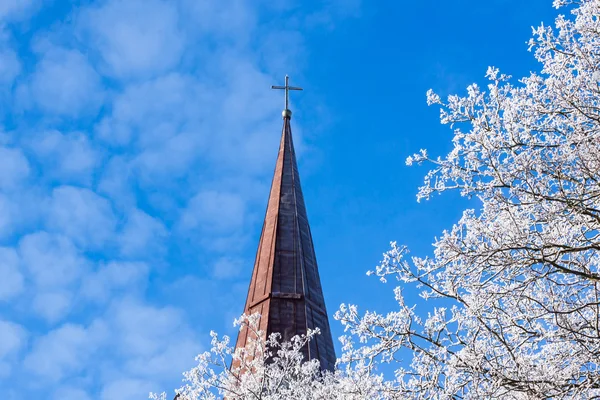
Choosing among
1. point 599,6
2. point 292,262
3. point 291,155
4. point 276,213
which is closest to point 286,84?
point 291,155

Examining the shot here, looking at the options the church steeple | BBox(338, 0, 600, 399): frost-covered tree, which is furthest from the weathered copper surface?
BBox(338, 0, 600, 399): frost-covered tree

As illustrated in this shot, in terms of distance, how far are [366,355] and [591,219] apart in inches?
104

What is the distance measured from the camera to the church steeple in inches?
869

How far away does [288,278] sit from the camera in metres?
24.0

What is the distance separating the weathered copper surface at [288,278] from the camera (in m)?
22.1

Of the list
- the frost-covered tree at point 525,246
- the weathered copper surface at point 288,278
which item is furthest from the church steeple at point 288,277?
the frost-covered tree at point 525,246

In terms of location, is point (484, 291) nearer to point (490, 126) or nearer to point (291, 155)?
point (490, 126)

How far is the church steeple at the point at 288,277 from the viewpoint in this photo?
869 inches

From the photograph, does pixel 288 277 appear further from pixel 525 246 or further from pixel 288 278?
pixel 525 246

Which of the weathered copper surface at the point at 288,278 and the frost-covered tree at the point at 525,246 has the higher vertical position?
the weathered copper surface at the point at 288,278

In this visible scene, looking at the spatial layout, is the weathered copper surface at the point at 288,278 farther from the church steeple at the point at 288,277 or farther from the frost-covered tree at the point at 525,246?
the frost-covered tree at the point at 525,246

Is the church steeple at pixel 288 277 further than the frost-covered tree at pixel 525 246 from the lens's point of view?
Yes

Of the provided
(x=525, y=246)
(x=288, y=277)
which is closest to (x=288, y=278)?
(x=288, y=277)

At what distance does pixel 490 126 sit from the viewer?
8.51 meters
